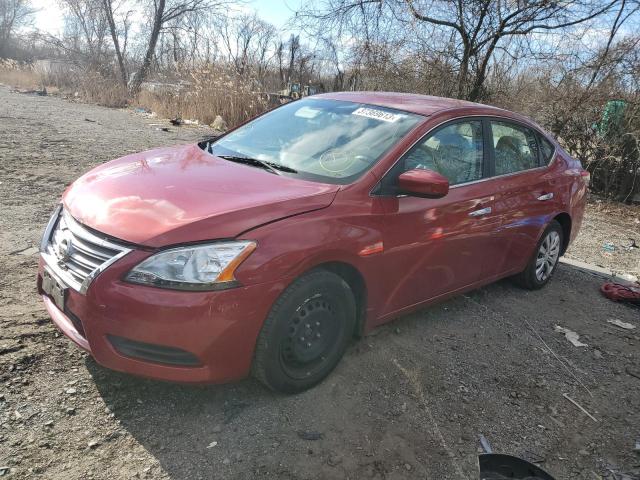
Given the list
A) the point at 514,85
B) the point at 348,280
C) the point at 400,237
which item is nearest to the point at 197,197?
the point at 348,280

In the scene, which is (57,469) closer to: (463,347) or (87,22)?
(463,347)

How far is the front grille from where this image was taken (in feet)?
7.89

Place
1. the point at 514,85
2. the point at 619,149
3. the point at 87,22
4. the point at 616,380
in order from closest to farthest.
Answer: the point at 616,380 < the point at 619,149 < the point at 514,85 < the point at 87,22

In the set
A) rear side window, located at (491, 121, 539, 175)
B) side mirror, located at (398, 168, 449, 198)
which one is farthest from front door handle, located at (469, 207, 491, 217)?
side mirror, located at (398, 168, 449, 198)

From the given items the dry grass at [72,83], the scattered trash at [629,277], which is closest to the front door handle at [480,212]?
the scattered trash at [629,277]

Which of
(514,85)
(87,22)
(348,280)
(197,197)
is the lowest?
(348,280)

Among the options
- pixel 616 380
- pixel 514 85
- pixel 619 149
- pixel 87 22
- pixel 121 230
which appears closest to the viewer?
pixel 121 230

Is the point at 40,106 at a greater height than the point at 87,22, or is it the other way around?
the point at 87,22

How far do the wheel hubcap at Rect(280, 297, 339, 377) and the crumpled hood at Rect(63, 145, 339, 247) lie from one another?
554mm

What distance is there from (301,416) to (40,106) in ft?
48.4

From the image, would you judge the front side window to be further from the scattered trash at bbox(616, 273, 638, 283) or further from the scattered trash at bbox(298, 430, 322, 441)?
the scattered trash at bbox(616, 273, 638, 283)

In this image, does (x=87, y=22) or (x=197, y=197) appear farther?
(x=87, y=22)

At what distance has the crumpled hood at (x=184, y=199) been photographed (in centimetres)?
243

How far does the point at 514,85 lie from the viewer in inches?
434
